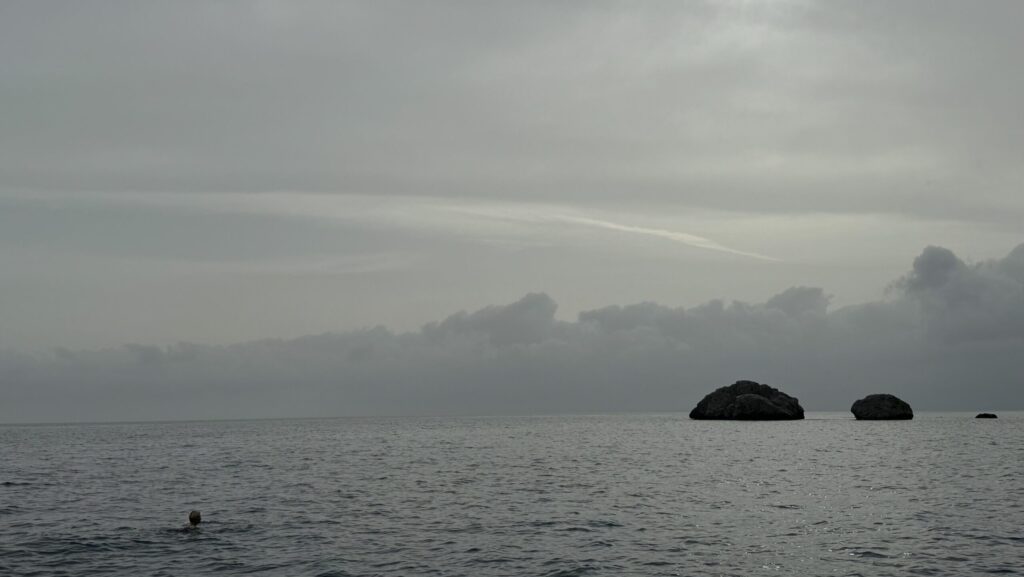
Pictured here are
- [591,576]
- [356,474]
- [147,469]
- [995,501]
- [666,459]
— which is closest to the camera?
[591,576]

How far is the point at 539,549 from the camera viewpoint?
124 feet

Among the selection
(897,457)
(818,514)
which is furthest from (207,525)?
(897,457)

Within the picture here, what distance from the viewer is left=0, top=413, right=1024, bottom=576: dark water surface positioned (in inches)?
1375

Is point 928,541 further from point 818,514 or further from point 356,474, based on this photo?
point 356,474

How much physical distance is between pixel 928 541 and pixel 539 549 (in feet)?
→ 60.4

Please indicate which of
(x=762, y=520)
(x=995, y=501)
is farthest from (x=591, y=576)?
(x=995, y=501)

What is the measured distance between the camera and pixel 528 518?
47.4 m

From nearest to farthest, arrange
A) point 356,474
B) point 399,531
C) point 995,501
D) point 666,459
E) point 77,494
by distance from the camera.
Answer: point 399,531, point 995,501, point 77,494, point 356,474, point 666,459

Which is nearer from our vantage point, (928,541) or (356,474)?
(928,541)

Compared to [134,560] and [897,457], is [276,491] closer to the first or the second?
[134,560]

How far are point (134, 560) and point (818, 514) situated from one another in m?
36.8

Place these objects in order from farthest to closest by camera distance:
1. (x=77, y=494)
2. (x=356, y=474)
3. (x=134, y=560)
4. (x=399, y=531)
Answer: (x=356, y=474) < (x=77, y=494) < (x=399, y=531) < (x=134, y=560)

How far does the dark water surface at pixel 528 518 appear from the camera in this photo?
34938 mm

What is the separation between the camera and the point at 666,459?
94875 millimetres
